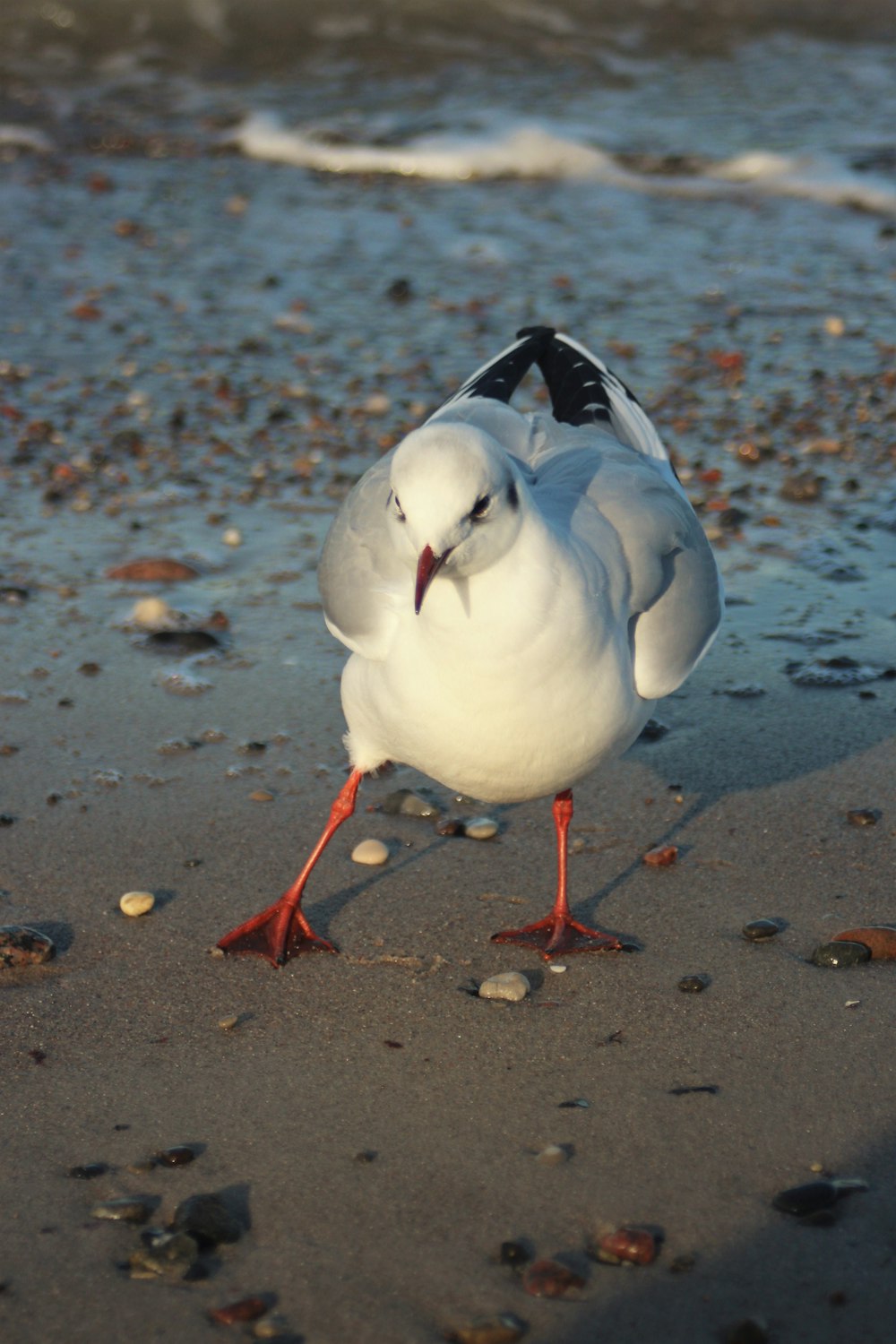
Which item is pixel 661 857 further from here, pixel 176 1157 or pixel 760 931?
pixel 176 1157

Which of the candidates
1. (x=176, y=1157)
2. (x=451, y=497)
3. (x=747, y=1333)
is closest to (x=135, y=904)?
(x=176, y=1157)

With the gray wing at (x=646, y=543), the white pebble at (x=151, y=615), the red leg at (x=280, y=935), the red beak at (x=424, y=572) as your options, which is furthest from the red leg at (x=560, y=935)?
the white pebble at (x=151, y=615)

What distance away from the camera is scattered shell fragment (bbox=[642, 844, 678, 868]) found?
386cm

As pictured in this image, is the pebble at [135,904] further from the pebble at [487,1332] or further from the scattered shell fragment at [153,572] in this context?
the scattered shell fragment at [153,572]

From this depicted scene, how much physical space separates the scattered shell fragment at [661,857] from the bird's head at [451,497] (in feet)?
4.10

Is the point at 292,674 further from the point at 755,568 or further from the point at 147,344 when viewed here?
the point at 147,344

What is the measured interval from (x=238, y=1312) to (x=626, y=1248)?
61 centimetres

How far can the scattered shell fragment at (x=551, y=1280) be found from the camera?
236 centimetres

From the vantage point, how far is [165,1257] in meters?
2.41

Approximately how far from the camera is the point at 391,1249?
2.46 meters

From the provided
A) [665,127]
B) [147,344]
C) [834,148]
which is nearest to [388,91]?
[665,127]

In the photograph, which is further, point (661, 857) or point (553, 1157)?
point (661, 857)

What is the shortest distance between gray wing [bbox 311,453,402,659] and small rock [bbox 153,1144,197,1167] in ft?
3.70

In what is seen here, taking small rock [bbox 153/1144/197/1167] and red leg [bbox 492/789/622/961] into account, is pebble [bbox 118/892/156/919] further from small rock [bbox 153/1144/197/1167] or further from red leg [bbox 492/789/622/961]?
small rock [bbox 153/1144/197/1167]
